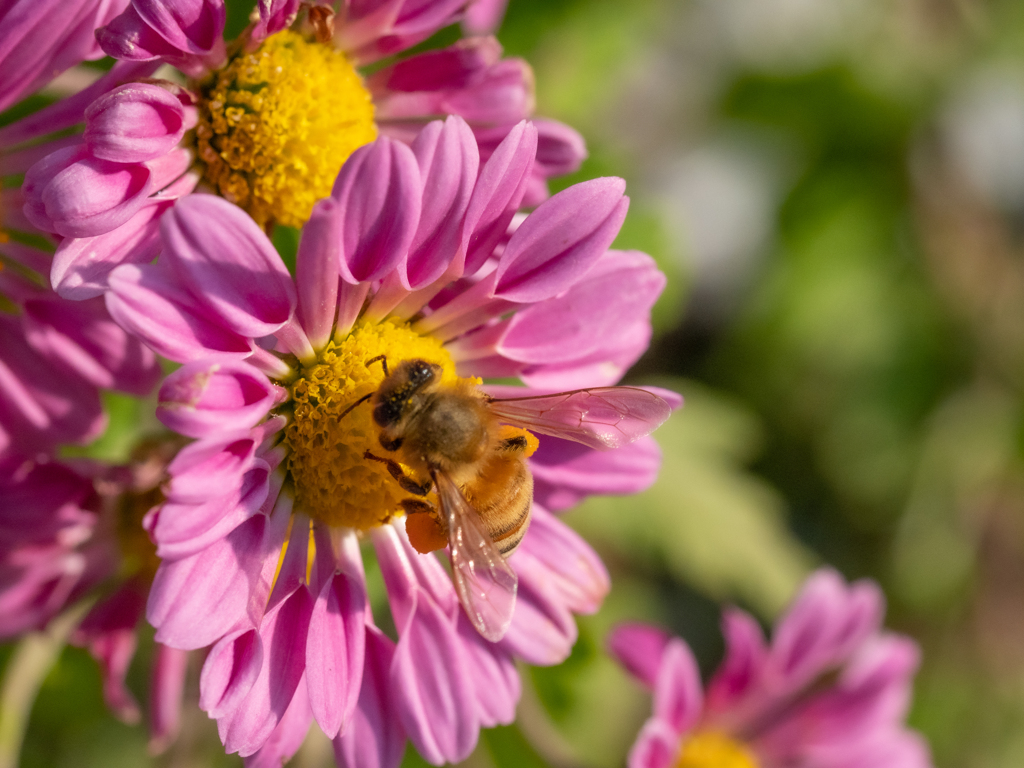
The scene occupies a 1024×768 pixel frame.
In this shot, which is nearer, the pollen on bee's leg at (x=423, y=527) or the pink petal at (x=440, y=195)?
the pink petal at (x=440, y=195)

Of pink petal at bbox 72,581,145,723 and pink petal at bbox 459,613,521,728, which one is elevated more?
pink petal at bbox 459,613,521,728

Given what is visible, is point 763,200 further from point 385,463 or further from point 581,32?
point 385,463

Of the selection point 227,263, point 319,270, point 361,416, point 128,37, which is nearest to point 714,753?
point 361,416

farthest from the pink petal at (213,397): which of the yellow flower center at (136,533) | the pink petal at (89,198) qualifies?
the yellow flower center at (136,533)

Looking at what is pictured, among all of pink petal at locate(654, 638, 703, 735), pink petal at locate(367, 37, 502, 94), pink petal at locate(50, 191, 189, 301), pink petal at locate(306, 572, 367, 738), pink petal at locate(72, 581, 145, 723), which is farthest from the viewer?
pink petal at locate(654, 638, 703, 735)

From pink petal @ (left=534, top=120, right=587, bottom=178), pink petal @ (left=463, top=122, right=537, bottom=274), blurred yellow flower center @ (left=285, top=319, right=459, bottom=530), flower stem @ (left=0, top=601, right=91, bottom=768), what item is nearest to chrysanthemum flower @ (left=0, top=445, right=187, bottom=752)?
flower stem @ (left=0, top=601, right=91, bottom=768)

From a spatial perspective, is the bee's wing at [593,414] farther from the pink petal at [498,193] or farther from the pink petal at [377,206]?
the pink petal at [377,206]

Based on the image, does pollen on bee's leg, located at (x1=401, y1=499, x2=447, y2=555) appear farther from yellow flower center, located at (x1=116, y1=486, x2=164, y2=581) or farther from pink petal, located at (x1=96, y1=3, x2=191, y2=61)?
pink petal, located at (x1=96, y1=3, x2=191, y2=61)
